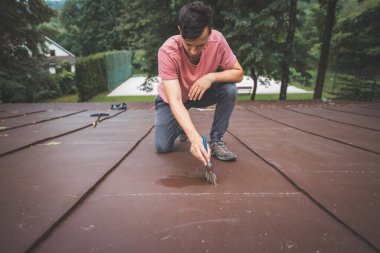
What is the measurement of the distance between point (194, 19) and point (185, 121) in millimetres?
557

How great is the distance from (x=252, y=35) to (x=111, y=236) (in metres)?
6.65

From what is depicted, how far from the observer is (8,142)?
8.03ft

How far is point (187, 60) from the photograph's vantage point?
6.28 feet

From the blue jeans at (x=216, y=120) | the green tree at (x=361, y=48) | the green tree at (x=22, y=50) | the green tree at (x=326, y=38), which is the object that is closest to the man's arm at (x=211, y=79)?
the blue jeans at (x=216, y=120)

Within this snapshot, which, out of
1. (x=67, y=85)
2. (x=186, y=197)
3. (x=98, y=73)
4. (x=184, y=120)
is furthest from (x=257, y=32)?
(x=67, y=85)

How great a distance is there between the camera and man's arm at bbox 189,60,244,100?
1.77 m

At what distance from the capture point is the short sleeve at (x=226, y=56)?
76.9 inches

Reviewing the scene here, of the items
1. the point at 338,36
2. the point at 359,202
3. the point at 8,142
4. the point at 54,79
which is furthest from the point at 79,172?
the point at 338,36

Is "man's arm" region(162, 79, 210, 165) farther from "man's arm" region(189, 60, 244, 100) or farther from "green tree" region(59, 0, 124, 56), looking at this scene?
"green tree" region(59, 0, 124, 56)

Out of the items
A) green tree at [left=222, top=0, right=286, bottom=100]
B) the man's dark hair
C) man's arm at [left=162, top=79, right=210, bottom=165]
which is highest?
green tree at [left=222, top=0, right=286, bottom=100]

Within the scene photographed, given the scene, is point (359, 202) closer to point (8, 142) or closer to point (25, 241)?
point (25, 241)

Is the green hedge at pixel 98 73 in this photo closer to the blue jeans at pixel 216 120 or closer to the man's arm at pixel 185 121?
the blue jeans at pixel 216 120

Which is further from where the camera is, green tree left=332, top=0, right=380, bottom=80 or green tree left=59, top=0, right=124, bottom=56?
green tree left=59, top=0, right=124, bottom=56

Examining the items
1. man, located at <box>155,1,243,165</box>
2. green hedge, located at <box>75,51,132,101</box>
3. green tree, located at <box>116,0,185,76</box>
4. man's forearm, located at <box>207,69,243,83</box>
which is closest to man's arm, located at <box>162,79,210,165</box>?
man, located at <box>155,1,243,165</box>
